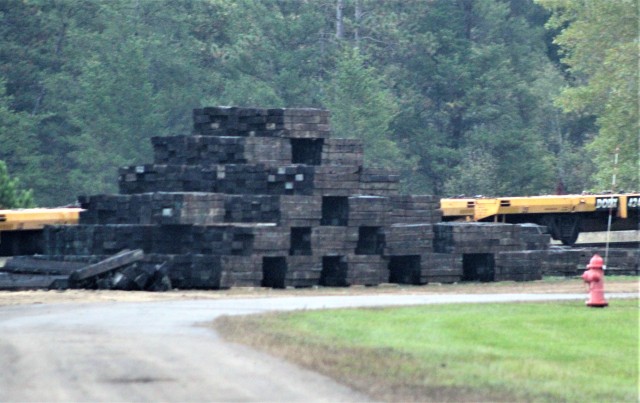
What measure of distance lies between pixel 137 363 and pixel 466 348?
4.14m

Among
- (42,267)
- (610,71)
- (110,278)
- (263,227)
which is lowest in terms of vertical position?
(110,278)

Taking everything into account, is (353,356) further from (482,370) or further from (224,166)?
(224,166)

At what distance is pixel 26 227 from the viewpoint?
111ft

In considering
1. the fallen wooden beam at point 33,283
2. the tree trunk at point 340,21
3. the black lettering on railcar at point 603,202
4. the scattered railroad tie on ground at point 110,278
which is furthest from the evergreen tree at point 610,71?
the fallen wooden beam at point 33,283

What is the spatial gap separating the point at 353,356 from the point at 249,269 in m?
14.6

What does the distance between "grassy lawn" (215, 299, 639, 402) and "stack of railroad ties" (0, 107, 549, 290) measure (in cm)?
828

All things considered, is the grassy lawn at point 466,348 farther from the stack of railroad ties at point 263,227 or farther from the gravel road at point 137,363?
the stack of railroad ties at point 263,227

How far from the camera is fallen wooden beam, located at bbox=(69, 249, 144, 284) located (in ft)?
89.8

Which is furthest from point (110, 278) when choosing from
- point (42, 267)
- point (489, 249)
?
point (489, 249)

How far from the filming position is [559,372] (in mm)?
14000

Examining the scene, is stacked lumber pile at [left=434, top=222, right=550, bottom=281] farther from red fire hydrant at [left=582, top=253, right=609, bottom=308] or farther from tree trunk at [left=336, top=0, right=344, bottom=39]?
tree trunk at [left=336, top=0, right=344, bottom=39]

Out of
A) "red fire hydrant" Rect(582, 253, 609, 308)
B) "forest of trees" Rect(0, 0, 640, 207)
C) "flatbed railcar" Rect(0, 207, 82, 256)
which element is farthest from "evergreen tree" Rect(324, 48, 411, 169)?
"red fire hydrant" Rect(582, 253, 609, 308)

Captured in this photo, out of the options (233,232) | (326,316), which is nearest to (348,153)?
(233,232)

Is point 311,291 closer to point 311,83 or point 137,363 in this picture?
point 137,363
